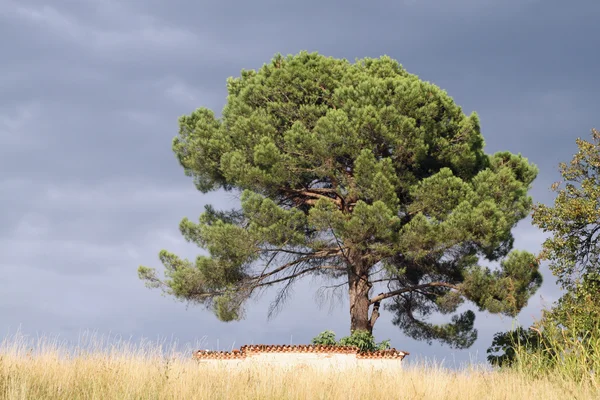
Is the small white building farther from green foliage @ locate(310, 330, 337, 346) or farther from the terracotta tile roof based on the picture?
green foliage @ locate(310, 330, 337, 346)

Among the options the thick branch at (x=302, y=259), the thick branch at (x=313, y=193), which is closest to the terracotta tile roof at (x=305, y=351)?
the thick branch at (x=302, y=259)

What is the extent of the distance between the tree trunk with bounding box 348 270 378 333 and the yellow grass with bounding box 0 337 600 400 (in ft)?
33.7

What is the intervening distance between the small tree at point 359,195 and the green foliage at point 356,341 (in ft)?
4.50

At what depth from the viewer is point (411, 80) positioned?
22906 millimetres

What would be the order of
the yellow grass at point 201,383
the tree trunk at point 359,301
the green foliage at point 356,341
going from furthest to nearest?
the tree trunk at point 359,301 → the green foliage at point 356,341 → the yellow grass at point 201,383

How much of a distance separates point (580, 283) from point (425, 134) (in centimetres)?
736

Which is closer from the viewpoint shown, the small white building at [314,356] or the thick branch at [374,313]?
the small white building at [314,356]

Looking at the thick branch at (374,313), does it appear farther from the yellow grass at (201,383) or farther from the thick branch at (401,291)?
the yellow grass at (201,383)

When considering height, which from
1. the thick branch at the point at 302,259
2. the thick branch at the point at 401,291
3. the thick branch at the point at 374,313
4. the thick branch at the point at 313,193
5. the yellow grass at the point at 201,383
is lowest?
the yellow grass at the point at 201,383

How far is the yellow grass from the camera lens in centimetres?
937

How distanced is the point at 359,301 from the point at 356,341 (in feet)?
7.01

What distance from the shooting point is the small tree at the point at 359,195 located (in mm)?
20656

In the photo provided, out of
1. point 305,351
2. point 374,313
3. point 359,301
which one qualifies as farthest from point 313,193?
point 305,351

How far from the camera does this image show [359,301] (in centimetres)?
2238
